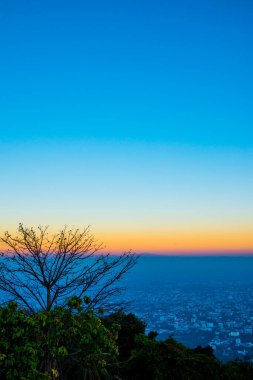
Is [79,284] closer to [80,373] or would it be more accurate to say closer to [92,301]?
[92,301]

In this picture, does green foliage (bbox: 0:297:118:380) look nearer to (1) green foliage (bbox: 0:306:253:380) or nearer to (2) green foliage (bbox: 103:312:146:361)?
(1) green foliage (bbox: 0:306:253:380)

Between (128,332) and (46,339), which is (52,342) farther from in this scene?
(128,332)

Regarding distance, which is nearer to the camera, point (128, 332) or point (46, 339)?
point (46, 339)

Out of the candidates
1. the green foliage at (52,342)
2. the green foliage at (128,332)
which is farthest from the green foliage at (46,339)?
the green foliage at (128,332)

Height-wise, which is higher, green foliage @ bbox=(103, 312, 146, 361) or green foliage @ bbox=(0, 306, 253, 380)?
green foliage @ bbox=(0, 306, 253, 380)

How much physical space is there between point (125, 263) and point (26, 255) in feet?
10.1

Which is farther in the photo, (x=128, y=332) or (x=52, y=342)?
(x=128, y=332)

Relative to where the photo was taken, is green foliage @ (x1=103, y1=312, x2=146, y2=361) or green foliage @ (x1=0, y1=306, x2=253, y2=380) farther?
green foliage @ (x1=103, y1=312, x2=146, y2=361)

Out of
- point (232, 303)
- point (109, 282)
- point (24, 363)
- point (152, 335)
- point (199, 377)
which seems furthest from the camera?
point (232, 303)

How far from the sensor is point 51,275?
11.1 metres

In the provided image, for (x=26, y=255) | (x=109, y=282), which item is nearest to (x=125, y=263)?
(x=109, y=282)

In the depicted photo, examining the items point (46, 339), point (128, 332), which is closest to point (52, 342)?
point (46, 339)

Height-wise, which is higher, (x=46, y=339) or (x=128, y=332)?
(x=46, y=339)

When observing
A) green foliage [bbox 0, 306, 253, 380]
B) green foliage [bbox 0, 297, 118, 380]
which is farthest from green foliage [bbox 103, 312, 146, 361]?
green foliage [bbox 0, 297, 118, 380]
